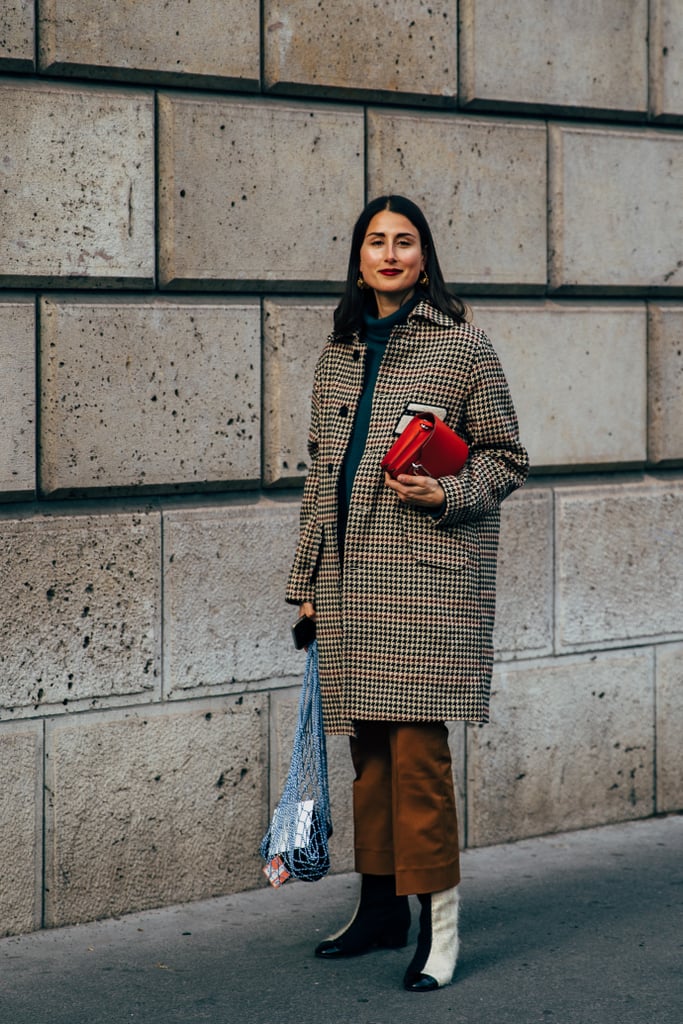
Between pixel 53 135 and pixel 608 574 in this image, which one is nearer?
pixel 53 135

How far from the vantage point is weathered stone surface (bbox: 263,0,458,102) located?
17.0ft

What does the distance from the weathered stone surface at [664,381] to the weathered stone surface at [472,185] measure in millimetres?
548

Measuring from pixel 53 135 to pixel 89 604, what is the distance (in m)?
1.29

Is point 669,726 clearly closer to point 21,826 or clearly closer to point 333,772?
point 333,772

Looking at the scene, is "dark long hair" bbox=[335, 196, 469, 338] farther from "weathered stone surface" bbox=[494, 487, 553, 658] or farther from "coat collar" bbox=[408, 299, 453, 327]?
"weathered stone surface" bbox=[494, 487, 553, 658]

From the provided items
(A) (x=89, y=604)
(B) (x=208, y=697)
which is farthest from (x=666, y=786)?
(A) (x=89, y=604)

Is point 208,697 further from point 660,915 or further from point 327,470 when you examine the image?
point 660,915

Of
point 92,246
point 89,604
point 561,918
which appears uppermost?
point 92,246

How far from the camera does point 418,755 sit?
4227mm

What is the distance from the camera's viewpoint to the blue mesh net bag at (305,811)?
4.34 metres

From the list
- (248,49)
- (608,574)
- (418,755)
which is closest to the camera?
(418,755)

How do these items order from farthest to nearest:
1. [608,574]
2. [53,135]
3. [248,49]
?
[608,574] < [248,49] < [53,135]

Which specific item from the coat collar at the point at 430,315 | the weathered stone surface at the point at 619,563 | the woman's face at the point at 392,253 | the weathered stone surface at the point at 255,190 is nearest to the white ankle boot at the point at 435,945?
the coat collar at the point at 430,315

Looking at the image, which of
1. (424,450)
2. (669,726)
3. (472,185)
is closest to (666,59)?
(472,185)
